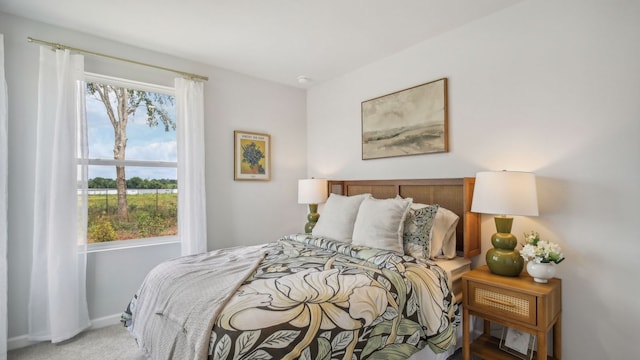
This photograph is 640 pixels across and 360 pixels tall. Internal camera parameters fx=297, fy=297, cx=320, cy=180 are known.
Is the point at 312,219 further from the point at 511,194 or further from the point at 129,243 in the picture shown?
the point at 511,194

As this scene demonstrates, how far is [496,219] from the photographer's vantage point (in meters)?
2.13

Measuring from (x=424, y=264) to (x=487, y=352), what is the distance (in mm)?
746

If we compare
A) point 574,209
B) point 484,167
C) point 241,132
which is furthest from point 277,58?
point 574,209

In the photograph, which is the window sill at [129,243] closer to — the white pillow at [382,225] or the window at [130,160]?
the window at [130,160]

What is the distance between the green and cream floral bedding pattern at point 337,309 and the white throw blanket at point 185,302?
0.21ft

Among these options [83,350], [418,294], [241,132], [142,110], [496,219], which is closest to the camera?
[418,294]

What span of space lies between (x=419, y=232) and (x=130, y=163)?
278 cm

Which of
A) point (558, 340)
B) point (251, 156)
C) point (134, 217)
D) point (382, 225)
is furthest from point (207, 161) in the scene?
point (558, 340)

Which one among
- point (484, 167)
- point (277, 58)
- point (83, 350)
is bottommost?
point (83, 350)

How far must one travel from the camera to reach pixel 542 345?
1.67m

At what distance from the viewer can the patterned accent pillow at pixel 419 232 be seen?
2180 millimetres

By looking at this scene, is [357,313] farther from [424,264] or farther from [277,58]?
[277,58]

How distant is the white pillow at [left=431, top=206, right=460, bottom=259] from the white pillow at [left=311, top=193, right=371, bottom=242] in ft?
2.08

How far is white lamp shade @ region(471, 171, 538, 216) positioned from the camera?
6.22ft
